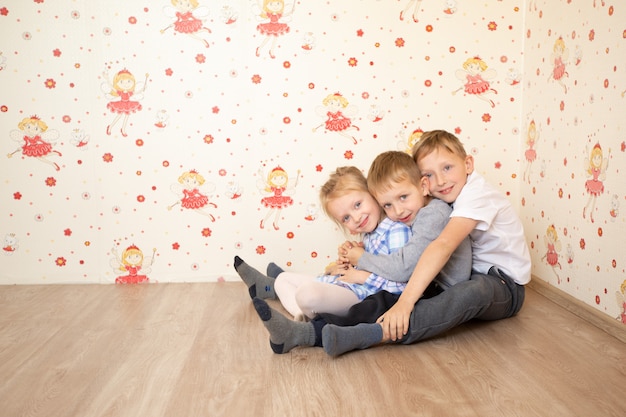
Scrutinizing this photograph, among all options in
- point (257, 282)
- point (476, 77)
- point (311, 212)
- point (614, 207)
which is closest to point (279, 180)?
point (311, 212)

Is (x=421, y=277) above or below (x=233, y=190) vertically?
below

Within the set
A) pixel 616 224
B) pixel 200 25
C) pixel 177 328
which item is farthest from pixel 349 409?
pixel 200 25

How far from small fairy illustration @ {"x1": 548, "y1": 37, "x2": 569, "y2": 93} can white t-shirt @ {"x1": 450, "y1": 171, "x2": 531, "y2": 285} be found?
51cm

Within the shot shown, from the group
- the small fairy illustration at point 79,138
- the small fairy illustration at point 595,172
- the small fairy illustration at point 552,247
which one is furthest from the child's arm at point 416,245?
the small fairy illustration at point 79,138

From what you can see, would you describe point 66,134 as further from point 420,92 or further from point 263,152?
point 420,92

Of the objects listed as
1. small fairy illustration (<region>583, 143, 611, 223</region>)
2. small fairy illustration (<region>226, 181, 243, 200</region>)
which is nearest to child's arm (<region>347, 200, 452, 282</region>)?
small fairy illustration (<region>583, 143, 611, 223</region>)

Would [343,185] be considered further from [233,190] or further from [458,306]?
[233,190]

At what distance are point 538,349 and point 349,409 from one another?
0.63m

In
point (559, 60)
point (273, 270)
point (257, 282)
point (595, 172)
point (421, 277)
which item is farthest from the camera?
point (273, 270)

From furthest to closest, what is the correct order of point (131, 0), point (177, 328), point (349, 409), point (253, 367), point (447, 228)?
point (131, 0), point (177, 328), point (447, 228), point (253, 367), point (349, 409)

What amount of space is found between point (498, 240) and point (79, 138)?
164 cm

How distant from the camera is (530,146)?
2.27 meters

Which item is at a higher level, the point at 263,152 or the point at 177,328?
the point at 263,152

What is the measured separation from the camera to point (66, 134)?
231 centimetres
